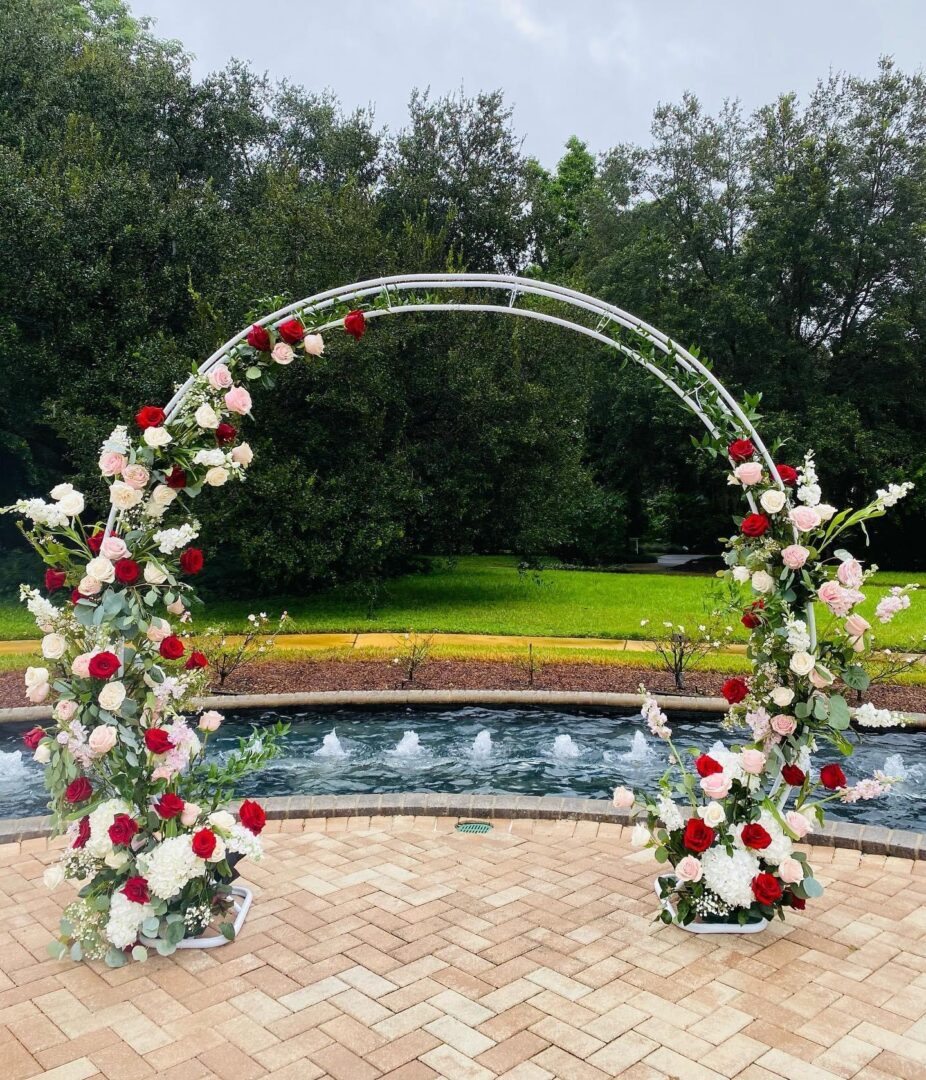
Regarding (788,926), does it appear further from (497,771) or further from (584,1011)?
(497,771)

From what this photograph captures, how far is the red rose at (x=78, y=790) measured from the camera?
13.2ft

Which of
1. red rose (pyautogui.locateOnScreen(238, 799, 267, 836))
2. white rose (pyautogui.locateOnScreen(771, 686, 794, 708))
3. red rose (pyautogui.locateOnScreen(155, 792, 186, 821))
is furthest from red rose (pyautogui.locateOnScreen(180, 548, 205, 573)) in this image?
white rose (pyautogui.locateOnScreen(771, 686, 794, 708))

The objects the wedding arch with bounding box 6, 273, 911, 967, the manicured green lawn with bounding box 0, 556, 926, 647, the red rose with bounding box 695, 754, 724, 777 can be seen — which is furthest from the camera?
the manicured green lawn with bounding box 0, 556, 926, 647

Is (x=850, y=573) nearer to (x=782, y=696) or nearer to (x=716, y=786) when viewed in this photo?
(x=782, y=696)

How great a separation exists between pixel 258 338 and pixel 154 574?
1.25 meters

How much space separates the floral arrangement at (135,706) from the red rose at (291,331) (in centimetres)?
14

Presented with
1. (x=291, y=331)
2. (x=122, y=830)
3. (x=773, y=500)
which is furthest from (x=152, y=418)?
(x=773, y=500)

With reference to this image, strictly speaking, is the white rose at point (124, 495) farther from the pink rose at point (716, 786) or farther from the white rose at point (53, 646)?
the pink rose at point (716, 786)

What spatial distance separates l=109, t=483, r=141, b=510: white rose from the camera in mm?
4016

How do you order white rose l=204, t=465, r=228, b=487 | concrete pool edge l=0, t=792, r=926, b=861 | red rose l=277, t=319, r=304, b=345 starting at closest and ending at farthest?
white rose l=204, t=465, r=228, b=487 → red rose l=277, t=319, r=304, b=345 → concrete pool edge l=0, t=792, r=926, b=861

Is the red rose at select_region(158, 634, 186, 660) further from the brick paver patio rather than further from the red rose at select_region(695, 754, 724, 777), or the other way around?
the red rose at select_region(695, 754, 724, 777)

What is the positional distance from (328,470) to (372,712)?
270 inches

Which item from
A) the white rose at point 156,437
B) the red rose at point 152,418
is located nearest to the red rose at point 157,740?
the white rose at point 156,437

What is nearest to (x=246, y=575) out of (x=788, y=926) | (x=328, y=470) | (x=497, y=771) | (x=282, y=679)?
(x=328, y=470)
